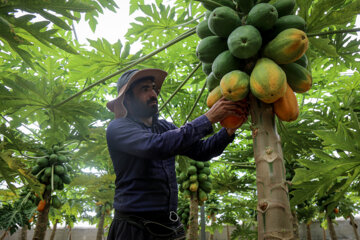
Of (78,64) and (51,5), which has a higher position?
(78,64)

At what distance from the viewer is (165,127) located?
2.69 meters

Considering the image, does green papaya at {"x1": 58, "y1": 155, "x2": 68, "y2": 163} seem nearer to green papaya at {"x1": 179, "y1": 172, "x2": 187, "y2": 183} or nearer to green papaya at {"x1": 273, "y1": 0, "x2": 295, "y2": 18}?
green papaya at {"x1": 179, "y1": 172, "x2": 187, "y2": 183}

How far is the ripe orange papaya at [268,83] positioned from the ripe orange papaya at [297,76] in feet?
0.60

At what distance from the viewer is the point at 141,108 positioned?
2.42 meters

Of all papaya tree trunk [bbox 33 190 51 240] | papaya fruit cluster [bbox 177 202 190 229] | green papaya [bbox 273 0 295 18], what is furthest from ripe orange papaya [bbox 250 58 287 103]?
papaya fruit cluster [bbox 177 202 190 229]

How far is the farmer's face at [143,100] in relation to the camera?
2398mm

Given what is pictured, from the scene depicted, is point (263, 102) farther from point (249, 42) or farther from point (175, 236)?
point (175, 236)

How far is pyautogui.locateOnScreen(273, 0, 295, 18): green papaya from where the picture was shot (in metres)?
1.49

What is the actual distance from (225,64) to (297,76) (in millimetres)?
357

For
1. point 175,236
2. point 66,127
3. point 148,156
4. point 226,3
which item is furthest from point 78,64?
point 175,236

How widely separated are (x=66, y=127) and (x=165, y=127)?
0.96 m

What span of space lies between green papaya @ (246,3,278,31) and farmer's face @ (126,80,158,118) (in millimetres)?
1196

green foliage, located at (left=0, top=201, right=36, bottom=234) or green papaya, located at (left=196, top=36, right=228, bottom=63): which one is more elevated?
green papaya, located at (left=196, top=36, right=228, bottom=63)

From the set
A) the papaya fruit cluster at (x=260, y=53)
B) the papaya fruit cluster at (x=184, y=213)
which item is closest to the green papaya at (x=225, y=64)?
the papaya fruit cluster at (x=260, y=53)
